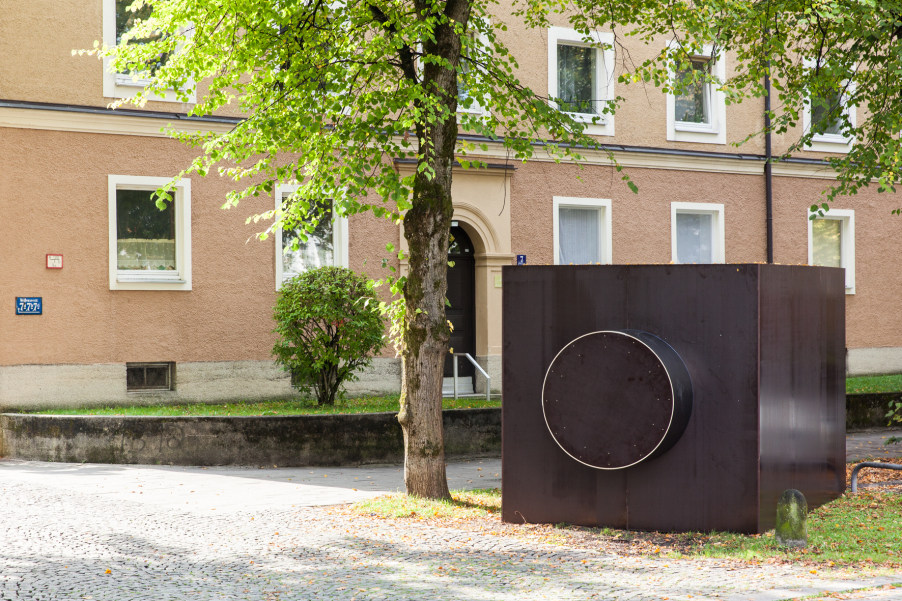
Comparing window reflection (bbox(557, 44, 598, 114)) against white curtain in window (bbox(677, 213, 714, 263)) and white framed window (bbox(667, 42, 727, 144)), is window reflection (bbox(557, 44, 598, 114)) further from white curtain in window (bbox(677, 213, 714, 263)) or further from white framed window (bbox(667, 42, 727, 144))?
white curtain in window (bbox(677, 213, 714, 263))

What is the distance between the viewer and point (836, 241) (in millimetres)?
20312

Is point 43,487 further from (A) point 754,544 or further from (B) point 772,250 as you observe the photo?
(B) point 772,250

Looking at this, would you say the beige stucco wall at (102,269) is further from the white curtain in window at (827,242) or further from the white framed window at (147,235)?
the white curtain in window at (827,242)

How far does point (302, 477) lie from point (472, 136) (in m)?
7.87

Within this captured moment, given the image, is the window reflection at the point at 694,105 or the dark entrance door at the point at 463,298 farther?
the window reflection at the point at 694,105

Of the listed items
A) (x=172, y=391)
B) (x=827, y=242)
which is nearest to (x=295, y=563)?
(x=172, y=391)

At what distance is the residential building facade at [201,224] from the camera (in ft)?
43.8

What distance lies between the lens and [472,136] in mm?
16375

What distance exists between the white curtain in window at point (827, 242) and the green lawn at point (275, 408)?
9.41m

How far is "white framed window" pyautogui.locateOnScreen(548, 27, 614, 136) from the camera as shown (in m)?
17.4

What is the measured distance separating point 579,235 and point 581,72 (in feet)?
10.4

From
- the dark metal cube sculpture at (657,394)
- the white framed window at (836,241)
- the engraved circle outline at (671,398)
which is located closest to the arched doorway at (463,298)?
the white framed window at (836,241)

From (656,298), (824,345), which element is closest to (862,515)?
(824,345)

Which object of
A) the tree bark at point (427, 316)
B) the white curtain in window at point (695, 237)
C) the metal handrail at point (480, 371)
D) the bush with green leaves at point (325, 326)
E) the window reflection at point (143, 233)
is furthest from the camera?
the white curtain in window at point (695, 237)
